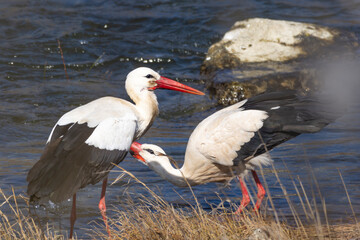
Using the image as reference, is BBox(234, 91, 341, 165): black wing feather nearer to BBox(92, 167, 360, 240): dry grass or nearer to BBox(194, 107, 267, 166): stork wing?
BBox(194, 107, 267, 166): stork wing

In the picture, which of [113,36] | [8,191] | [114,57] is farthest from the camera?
[113,36]

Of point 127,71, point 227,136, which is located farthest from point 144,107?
point 127,71

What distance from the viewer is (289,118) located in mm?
5332

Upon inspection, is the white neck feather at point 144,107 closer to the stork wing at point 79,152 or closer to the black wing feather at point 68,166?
the stork wing at point 79,152

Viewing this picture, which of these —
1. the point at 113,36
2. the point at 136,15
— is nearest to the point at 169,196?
the point at 113,36

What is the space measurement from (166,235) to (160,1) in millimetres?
10892

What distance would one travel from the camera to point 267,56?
977 cm

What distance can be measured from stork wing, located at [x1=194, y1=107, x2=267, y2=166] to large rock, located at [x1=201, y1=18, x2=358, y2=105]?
3.39 meters

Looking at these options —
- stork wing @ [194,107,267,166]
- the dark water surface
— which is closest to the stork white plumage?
the dark water surface

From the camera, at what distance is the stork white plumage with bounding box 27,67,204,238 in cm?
466

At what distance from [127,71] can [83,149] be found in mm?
6147

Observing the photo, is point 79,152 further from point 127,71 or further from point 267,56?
point 127,71

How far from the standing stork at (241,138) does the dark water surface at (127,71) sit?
262mm

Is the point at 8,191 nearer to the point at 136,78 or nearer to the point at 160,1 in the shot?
the point at 136,78
